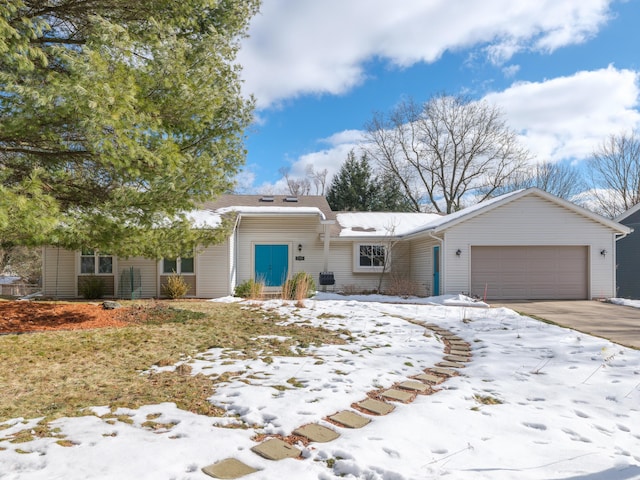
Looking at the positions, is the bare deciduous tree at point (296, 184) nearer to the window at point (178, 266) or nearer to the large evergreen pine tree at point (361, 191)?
the large evergreen pine tree at point (361, 191)

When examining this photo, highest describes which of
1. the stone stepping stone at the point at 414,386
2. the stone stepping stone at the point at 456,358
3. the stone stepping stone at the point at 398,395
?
the stone stepping stone at the point at 398,395

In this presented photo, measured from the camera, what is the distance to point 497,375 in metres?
4.67

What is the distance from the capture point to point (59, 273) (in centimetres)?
1391

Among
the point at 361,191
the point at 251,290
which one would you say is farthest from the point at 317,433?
the point at 361,191

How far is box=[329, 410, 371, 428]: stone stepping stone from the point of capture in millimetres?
3211

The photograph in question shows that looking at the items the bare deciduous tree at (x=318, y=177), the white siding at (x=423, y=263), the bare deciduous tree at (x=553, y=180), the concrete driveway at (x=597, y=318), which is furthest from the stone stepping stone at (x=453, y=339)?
the bare deciduous tree at (x=318, y=177)

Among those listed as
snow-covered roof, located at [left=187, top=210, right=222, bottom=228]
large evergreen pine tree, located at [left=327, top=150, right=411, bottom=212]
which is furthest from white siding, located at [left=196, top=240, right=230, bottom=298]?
large evergreen pine tree, located at [left=327, top=150, right=411, bottom=212]

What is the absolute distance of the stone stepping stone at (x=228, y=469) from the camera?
7.82ft

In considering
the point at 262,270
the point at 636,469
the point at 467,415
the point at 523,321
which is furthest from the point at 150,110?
the point at 262,270

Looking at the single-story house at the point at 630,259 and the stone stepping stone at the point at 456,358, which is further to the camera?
the single-story house at the point at 630,259

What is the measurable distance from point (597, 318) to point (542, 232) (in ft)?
17.9

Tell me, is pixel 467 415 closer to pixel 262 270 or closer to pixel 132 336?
pixel 132 336

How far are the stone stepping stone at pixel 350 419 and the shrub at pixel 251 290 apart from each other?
8659 millimetres

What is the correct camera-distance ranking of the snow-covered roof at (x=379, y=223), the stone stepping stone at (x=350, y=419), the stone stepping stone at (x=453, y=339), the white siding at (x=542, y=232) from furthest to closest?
1. the snow-covered roof at (x=379, y=223)
2. the white siding at (x=542, y=232)
3. the stone stepping stone at (x=453, y=339)
4. the stone stepping stone at (x=350, y=419)
